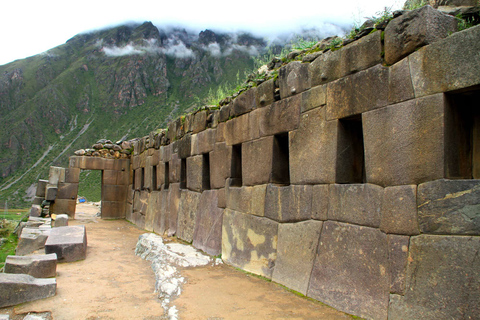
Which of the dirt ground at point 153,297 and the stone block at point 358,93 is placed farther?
the dirt ground at point 153,297

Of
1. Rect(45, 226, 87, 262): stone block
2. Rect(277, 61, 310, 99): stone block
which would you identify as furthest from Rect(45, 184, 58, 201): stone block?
Rect(277, 61, 310, 99): stone block

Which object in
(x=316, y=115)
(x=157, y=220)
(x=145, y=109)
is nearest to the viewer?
(x=316, y=115)

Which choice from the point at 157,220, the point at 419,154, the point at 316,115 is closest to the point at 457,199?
the point at 419,154

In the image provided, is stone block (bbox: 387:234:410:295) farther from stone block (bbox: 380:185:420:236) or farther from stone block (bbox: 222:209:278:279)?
stone block (bbox: 222:209:278:279)

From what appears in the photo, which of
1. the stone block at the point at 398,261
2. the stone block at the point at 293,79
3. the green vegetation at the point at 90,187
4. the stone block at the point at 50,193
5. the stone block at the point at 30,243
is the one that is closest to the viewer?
the stone block at the point at 398,261

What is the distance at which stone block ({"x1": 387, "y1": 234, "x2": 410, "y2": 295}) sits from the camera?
10.2 ft

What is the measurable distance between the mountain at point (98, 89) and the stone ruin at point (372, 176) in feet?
124

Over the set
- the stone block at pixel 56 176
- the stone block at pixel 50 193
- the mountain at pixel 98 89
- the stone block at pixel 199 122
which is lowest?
the stone block at pixel 50 193

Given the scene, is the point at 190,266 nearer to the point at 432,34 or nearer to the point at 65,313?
the point at 65,313

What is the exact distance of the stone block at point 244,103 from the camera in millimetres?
5883

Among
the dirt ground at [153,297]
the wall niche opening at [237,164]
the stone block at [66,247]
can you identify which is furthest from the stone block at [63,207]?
the wall niche opening at [237,164]

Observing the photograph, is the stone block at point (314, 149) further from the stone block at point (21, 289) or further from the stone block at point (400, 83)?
the stone block at point (21, 289)

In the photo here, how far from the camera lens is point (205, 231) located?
287 inches

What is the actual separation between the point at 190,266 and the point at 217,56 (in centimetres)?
5820
